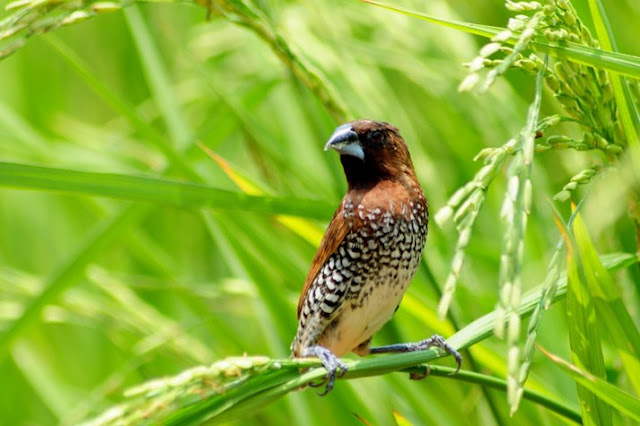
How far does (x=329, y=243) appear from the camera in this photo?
6.61ft

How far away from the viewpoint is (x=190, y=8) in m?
3.69

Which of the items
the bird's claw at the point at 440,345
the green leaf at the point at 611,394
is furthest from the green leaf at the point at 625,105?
the bird's claw at the point at 440,345

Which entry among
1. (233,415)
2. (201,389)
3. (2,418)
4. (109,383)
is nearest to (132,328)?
(109,383)

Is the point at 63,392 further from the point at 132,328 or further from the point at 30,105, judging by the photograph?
the point at 30,105

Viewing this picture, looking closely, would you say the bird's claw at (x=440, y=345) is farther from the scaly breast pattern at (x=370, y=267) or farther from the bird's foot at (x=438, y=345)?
the scaly breast pattern at (x=370, y=267)

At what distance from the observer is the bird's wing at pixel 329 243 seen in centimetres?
196

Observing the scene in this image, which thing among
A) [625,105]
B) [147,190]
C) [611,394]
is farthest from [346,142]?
[611,394]

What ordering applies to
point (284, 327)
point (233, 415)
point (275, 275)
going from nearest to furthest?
1. point (233, 415)
2. point (284, 327)
3. point (275, 275)

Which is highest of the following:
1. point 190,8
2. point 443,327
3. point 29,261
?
point 190,8

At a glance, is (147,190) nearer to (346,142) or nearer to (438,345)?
(346,142)

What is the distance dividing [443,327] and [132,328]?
992mm

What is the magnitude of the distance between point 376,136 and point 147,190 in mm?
585

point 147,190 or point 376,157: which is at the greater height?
point 147,190

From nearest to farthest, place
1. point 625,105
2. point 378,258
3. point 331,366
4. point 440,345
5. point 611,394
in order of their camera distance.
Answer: point 611,394 → point 625,105 → point 331,366 → point 440,345 → point 378,258
